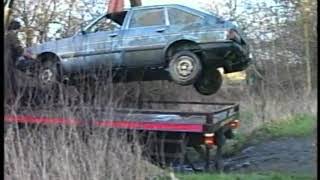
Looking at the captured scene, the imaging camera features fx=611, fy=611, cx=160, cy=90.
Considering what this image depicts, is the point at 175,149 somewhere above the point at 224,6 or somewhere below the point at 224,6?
below

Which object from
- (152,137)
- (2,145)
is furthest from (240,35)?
(2,145)

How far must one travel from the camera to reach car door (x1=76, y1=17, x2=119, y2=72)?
3.68 meters

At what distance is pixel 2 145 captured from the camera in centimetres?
116

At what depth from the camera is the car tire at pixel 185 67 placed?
3762 mm

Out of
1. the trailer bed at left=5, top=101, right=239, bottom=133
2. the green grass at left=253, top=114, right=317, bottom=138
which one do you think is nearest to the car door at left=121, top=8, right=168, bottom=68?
the trailer bed at left=5, top=101, right=239, bottom=133

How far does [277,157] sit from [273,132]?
424 mm

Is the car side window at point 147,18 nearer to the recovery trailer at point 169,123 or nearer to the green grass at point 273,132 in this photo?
the recovery trailer at point 169,123

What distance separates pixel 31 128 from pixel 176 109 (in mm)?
1162

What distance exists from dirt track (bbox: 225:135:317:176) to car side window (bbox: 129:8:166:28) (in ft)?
3.38

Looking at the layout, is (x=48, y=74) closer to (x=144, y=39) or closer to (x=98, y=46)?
(x=98, y=46)

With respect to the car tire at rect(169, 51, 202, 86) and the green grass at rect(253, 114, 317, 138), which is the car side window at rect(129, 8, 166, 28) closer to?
the car tire at rect(169, 51, 202, 86)

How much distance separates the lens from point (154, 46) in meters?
3.74

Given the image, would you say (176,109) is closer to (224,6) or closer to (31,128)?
(224,6)

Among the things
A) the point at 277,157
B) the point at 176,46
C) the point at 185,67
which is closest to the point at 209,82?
the point at 185,67
